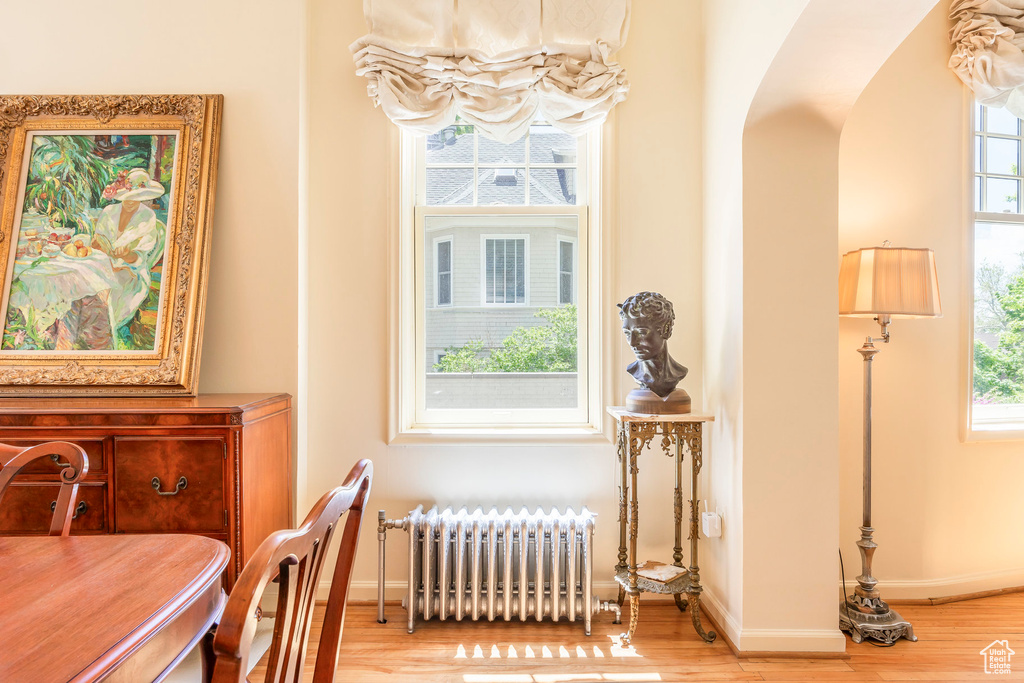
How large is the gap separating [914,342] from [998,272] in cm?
71

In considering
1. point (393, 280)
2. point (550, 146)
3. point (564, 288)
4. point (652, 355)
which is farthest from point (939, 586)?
point (393, 280)

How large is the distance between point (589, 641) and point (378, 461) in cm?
128

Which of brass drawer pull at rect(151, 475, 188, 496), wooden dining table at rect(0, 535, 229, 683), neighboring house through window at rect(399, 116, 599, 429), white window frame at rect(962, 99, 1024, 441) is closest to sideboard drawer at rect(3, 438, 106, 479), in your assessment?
brass drawer pull at rect(151, 475, 188, 496)

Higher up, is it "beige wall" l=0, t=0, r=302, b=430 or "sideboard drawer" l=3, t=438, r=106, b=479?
"beige wall" l=0, t=0, r=302, b=430

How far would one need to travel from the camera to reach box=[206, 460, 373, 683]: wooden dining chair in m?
0.64

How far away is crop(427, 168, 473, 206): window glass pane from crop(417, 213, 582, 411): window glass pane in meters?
0.09

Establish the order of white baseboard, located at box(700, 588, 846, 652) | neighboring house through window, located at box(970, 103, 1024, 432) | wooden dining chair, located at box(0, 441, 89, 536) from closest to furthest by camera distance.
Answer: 1. wooden dining chair, located at box(0, 441, 89, 536)
2. white baseboard, located at box(700, 588, 846, 652)
3. neighboring house through window, located at box(970, 103, 1024, 432)

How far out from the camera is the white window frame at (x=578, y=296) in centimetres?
277

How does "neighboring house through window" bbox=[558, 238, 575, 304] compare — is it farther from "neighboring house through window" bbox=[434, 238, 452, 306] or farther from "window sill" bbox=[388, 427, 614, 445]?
"window sill" bbox=[388, 427, 614, 445]

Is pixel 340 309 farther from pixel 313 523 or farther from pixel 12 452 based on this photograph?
pixel 313 523

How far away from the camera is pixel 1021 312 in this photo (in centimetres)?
297

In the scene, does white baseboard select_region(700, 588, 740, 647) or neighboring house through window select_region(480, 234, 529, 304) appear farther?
neighboring house through window select_region(480, 234, 529, 304)

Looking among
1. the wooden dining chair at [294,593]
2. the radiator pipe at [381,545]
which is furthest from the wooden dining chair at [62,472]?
the radiator pipe at [381,545]

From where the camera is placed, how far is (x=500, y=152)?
2953 millimetres
